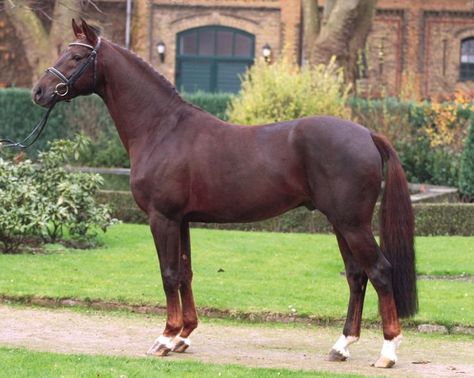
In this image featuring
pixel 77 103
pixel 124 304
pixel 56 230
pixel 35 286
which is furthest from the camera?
pixel 77 103

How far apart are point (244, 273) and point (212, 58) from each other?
31173 millimetres

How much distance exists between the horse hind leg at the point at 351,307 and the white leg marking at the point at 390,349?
1.24 ft

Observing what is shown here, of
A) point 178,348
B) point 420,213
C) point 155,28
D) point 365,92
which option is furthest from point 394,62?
point 178,348

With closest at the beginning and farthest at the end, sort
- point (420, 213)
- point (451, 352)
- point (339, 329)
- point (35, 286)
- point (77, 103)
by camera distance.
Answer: point (451, 352) → point (339, 329) → point (35, 286) → point (420, 213) → point (77, 103)

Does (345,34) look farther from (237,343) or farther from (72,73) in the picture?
(72,73)

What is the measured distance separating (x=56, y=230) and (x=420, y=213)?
6.46 meters

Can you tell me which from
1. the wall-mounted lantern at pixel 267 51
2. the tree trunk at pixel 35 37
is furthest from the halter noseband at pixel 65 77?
the wall-mounted lantern at pixel 267 51

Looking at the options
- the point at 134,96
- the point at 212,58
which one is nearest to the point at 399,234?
the point at 134,96

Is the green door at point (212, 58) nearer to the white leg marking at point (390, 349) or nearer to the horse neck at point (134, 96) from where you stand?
the horse neck at point (134, 96)

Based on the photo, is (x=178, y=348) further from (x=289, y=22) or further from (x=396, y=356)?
(x=289, y=22)

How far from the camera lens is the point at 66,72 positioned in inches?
415

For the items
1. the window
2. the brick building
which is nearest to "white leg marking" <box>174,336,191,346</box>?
the brick building

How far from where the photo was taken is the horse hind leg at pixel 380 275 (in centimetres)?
992

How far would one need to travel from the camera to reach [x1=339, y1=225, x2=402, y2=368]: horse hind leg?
9.92 metres
